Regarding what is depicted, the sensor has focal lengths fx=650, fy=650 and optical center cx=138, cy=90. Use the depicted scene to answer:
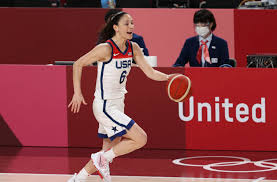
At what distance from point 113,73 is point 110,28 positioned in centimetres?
57

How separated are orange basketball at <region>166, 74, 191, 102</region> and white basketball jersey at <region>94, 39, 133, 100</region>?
1.63 feet

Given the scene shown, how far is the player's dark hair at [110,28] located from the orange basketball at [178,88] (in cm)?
83

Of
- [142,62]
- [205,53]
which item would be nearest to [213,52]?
[205,53]

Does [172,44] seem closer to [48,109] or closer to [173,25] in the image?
[173,25]

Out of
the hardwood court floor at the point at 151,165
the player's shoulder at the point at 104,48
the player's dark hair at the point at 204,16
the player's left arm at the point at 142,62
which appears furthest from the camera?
the player's dark hair at the point at 204,16

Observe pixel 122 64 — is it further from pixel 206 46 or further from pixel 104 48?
pixel 206 46

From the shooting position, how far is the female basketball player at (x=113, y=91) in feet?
21.8

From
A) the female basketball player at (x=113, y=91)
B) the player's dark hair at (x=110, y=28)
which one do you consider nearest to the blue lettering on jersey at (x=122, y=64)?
the female basketball player at (x=113, y=91)

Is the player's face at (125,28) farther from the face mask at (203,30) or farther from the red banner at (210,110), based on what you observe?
the face mask at (203,30)

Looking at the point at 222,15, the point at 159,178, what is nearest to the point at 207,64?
the point at 159,178

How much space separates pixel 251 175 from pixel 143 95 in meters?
2.07

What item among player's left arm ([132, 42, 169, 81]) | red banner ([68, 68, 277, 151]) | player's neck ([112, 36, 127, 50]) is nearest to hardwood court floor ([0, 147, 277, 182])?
red banner ([68, 68, 277, 151])

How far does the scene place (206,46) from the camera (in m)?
9.26

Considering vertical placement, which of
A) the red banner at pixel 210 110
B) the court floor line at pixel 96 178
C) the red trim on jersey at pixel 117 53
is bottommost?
the court floor line at pixel 96 178
